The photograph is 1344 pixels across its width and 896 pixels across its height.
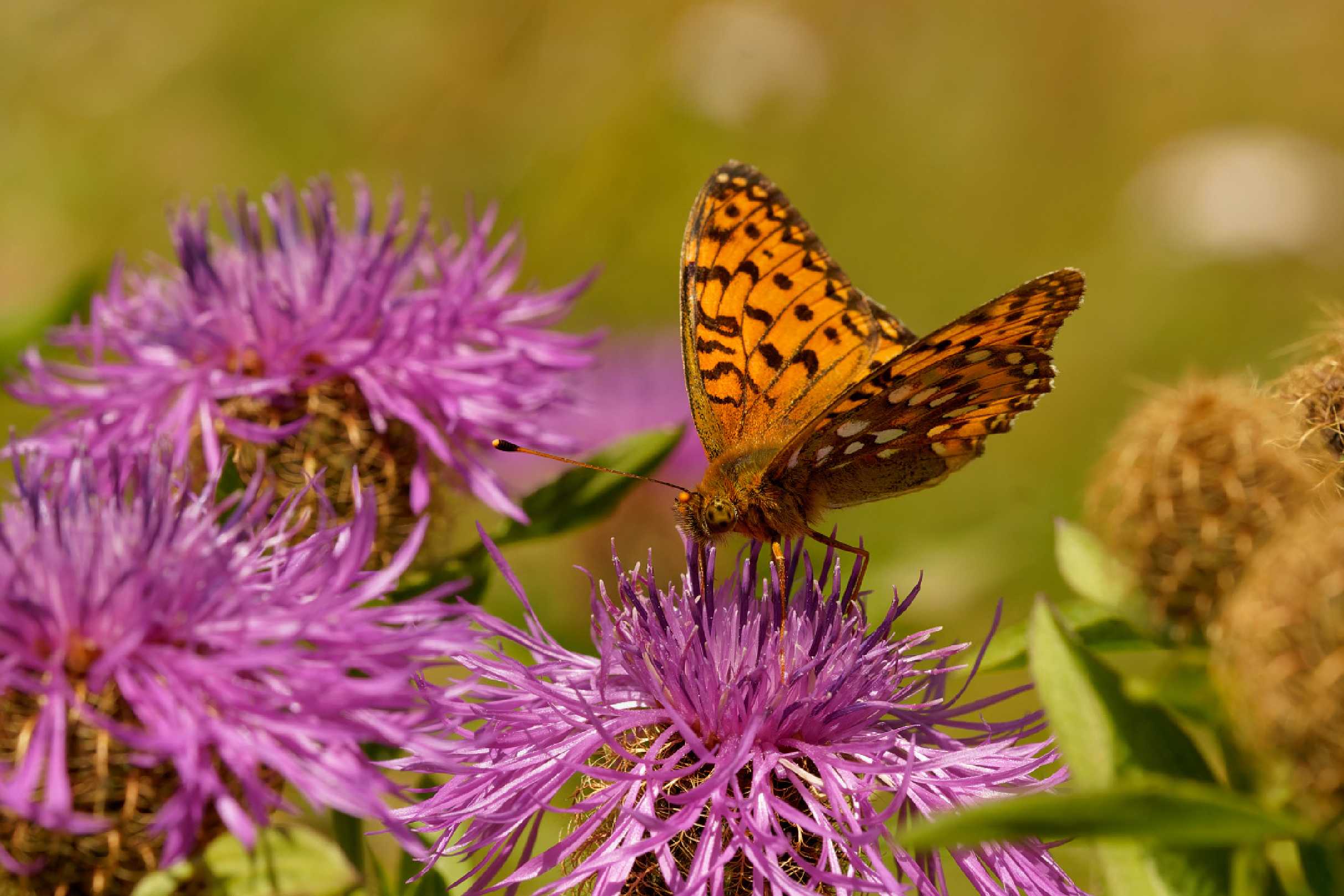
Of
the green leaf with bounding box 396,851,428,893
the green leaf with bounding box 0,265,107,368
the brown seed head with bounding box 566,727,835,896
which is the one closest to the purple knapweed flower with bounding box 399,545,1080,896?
the brown seed head with bounding box 566,727,835,896

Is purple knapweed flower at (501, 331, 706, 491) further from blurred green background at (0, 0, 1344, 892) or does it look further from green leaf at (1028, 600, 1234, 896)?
green leaf at (1028, 600, 1234, 896)

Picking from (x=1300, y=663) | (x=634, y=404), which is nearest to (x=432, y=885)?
(x=1300, y=663)

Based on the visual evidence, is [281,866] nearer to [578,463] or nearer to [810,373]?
[578,463]

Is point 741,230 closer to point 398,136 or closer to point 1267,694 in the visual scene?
point 1267,694

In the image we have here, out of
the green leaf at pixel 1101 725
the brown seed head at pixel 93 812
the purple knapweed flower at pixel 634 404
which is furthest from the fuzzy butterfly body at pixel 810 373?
the purple knapweed flower at pixel 634 404

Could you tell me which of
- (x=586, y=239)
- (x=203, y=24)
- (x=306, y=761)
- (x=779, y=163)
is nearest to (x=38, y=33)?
(x=203, y=24)

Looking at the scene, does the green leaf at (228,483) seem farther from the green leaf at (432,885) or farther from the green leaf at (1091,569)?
the green leaf at (1091,569)
